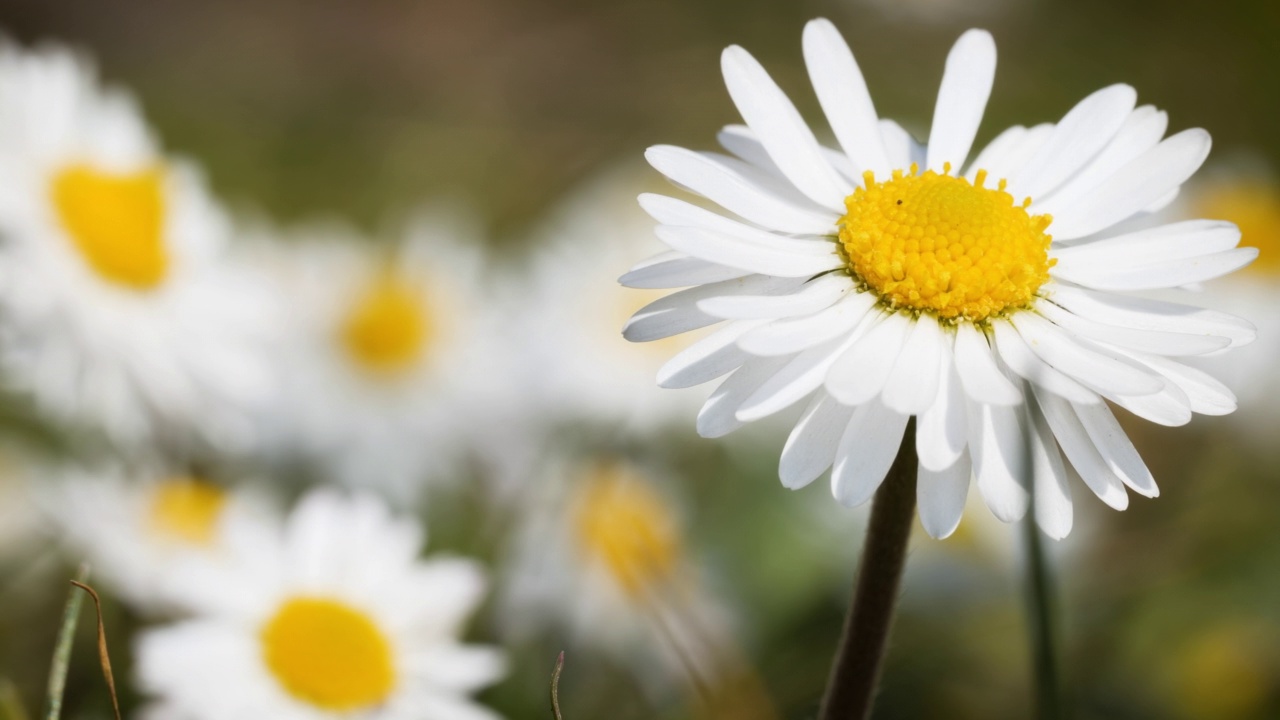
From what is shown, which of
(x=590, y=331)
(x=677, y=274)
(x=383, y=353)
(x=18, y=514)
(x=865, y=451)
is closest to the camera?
(x=865, y=451)

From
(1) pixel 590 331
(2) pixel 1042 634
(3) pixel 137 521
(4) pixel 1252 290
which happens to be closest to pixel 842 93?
(2) pixel 1042 634

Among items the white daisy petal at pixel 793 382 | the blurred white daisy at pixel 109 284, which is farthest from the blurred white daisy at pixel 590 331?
the white daisy petal at pixel 793 382

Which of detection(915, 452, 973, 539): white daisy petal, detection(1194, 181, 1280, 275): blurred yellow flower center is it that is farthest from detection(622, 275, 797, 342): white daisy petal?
detection(1194, 181, 1280, 275): blurred yellow flower center

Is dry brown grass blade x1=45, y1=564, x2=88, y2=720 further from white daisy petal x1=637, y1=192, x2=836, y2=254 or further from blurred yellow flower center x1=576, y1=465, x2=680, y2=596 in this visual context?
blurred yellow flower center x1=576, y1=465, x2=680, y2=596

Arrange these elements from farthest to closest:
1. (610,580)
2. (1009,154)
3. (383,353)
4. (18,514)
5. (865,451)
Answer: (383,353)
(18,514)
(610,580)
(1009,154)
(865,451)

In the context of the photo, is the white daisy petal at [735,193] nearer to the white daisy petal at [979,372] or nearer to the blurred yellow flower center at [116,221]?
the white daisy petal at [979,372]

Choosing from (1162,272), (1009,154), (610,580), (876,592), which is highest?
(610,580)

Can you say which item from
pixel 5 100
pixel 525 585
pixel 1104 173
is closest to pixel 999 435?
pixel 1104 173

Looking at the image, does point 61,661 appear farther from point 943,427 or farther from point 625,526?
point 625,526
